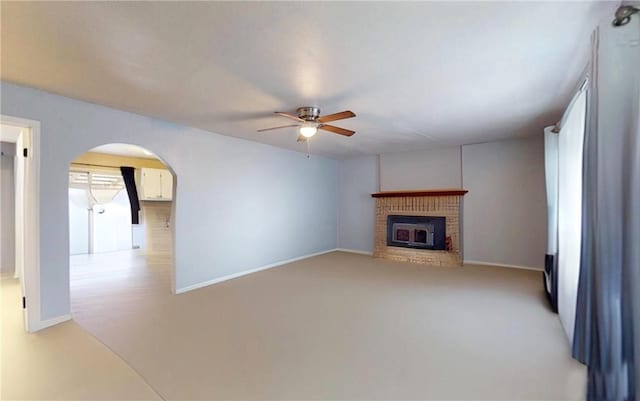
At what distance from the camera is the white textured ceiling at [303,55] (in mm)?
1559

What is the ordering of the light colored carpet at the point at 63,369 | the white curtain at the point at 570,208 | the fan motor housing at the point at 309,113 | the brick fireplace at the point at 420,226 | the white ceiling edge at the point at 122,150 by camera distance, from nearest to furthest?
the light colored carpet at the point at 63,369, the white curtain at the point at 570,208, the fan motor housing at the point at 309,113, the brick fireplace at the point at 420,226, the white ceiling edge at the point at 122,150

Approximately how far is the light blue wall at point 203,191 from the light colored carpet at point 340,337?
0.52m

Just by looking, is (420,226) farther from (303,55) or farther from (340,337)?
(303,55)

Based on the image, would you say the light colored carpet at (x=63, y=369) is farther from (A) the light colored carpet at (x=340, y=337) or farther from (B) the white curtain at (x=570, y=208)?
(B) the white curtain at (x=570, y=208)

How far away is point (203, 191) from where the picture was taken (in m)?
4.15

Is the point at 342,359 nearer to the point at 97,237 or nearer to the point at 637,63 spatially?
the point at 637,63

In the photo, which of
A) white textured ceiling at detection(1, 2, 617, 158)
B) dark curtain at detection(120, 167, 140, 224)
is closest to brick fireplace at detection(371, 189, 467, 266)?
white textured ceiling at detection(1, 2, 617, 158)

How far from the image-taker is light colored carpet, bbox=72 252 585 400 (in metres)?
1.89

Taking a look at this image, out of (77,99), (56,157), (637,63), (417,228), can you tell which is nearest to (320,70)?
(637,63)

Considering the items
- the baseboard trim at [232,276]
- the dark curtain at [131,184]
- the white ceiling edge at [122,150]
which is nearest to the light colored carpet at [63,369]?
the baseboard trim at [232,276]

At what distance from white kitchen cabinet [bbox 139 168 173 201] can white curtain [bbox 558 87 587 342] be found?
7033 millimetres

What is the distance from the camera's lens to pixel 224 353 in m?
2.29

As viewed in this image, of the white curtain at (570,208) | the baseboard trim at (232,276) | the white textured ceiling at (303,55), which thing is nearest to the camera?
the white textured ceiling at (303,55)

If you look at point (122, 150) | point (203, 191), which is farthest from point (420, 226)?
point (122, 150)
